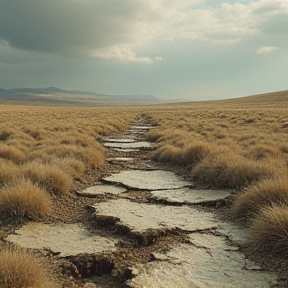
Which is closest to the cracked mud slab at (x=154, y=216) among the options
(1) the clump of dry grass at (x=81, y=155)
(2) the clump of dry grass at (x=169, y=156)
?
(1) the clump of dry grass at (x=81, y=155)

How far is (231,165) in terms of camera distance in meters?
6.61

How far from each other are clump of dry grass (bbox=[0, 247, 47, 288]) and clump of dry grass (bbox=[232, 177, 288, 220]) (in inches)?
108

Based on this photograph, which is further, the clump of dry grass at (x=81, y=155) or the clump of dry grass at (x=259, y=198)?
the clump of dry grass at (x=81, y=155)

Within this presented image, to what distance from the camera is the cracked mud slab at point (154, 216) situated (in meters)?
4.12

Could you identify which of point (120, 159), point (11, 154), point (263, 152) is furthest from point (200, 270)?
point (11, 154)

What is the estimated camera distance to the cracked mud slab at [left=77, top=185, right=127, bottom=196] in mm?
5910

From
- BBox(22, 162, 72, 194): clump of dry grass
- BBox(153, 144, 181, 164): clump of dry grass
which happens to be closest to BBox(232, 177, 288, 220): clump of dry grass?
BBox(22, 162, 72, 194): clump of dry grass

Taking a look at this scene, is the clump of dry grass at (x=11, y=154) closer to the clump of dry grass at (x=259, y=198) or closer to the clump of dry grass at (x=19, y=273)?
the clump of dry grass at (x=259, y=198)

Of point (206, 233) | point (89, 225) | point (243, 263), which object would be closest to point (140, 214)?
point (89, 225)

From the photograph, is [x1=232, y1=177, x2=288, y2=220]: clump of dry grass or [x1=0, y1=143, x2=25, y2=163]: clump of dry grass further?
[x1=0, y1=143, x2=25, y2=163]: clump of dry grass

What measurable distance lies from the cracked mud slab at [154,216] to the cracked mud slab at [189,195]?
394 mm

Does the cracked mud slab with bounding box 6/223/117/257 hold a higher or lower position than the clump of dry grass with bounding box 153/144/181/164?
lower

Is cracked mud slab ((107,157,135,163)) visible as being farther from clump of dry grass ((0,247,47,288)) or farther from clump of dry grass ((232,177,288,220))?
clump of dry grass ((0,247,47,288))

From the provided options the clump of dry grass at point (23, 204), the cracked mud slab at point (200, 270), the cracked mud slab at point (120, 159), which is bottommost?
the cracked mud slab at point (200, 270)
